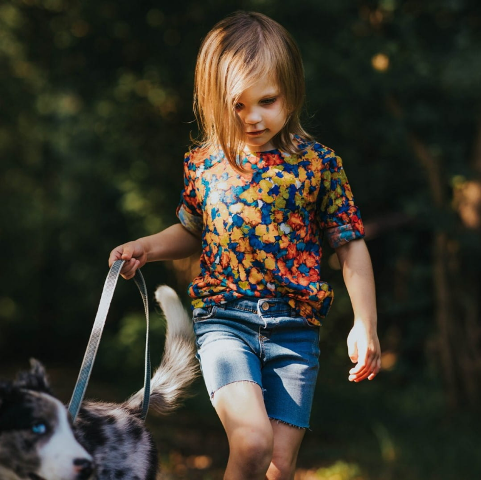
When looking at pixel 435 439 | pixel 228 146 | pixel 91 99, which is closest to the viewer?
pixel 228 146

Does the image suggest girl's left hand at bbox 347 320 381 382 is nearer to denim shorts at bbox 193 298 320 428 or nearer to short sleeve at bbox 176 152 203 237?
denim shorts at bbox 193 298 320 428

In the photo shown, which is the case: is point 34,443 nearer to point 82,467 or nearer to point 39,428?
point 39,428

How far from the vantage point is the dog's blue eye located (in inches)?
75.9

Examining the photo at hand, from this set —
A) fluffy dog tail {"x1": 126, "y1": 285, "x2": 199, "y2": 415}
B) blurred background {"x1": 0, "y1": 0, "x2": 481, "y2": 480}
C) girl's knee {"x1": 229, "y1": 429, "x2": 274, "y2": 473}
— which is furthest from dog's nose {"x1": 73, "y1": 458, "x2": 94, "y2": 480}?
blurred background {"x1": 0, "y1": 0, "x2": 481, "y2": 480}

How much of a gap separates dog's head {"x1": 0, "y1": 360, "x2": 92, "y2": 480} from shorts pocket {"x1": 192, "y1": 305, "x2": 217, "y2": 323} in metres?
0.76

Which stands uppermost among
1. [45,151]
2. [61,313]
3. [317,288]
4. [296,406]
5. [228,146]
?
[45,151]

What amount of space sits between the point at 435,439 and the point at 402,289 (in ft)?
7.56

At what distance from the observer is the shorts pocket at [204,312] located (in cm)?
260

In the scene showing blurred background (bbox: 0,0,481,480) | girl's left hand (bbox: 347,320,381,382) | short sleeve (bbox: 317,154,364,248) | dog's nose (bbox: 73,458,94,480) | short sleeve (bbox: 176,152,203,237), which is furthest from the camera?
blurred background (bbox: 0,0,481,480)

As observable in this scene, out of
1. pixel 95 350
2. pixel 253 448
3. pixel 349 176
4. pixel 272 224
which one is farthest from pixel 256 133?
pixel 349 176

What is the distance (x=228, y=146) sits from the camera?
269 cm

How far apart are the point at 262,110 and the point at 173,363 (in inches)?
38.3

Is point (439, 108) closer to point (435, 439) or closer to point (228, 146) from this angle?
point (435, 439)

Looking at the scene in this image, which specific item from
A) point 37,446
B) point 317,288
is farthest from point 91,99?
point 37,446
